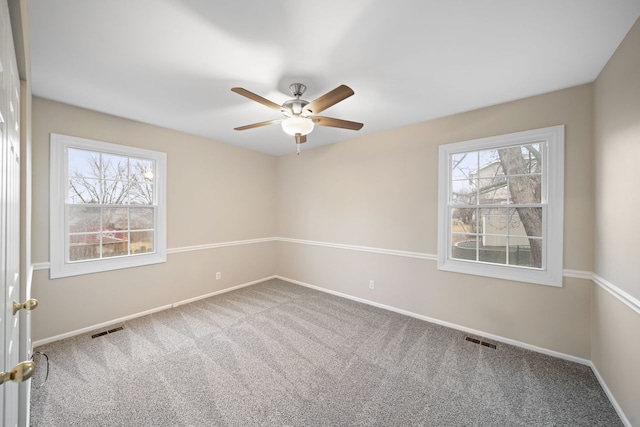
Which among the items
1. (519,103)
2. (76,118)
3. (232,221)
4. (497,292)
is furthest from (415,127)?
(76,118)

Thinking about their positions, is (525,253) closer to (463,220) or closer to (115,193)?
(463,220)

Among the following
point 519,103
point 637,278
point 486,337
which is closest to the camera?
point 637,278

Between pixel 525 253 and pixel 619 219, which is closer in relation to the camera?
pixel 619 219

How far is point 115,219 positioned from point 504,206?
4.63 meters

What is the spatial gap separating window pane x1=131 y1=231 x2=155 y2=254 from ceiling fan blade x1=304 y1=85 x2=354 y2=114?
→ 112 inches

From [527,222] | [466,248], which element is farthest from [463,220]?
[527,222]

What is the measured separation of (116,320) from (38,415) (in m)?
1.44

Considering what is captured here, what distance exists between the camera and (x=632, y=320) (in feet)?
5.46

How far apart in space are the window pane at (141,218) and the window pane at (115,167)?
44 cm

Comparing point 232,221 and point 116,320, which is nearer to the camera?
point 116,320

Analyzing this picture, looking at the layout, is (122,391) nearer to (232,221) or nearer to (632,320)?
(232,221)

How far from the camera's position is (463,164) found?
3.05m

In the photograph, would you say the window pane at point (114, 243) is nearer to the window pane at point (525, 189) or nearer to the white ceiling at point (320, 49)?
the white ceiling at point (320, 49)

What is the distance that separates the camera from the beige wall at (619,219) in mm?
1638
